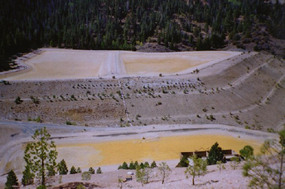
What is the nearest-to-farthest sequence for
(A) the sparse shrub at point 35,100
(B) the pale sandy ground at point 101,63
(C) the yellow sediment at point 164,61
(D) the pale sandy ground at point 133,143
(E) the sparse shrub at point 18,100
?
(D) the pale sandy ground at point 133,143 → (E) the sparse shrub at point 18,100 → (A) the sparse shrub at point 35,100 → (B) the pale sandy ground at point 101,63 → (C) the yellow sediment at point 164,61

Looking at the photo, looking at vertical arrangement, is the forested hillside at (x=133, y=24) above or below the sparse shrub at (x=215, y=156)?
above

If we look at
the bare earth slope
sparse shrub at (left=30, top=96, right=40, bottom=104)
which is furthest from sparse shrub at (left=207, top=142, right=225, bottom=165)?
sparse shrub at (left=30, top=96, right=40, bottom=104)

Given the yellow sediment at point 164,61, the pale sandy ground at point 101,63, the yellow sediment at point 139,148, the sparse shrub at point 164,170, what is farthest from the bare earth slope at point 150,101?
the sparse shrub at point 164,170

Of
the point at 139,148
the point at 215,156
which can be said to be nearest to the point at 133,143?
the point at 139,148

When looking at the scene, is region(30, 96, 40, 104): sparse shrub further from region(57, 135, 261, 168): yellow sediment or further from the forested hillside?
the forested hillside

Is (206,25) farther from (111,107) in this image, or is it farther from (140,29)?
(111,107)

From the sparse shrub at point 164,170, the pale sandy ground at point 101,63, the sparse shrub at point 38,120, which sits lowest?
the sparse shrub at point 164,170

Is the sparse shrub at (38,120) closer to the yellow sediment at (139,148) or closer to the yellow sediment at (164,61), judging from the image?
the yellow sediment at (139,148)
